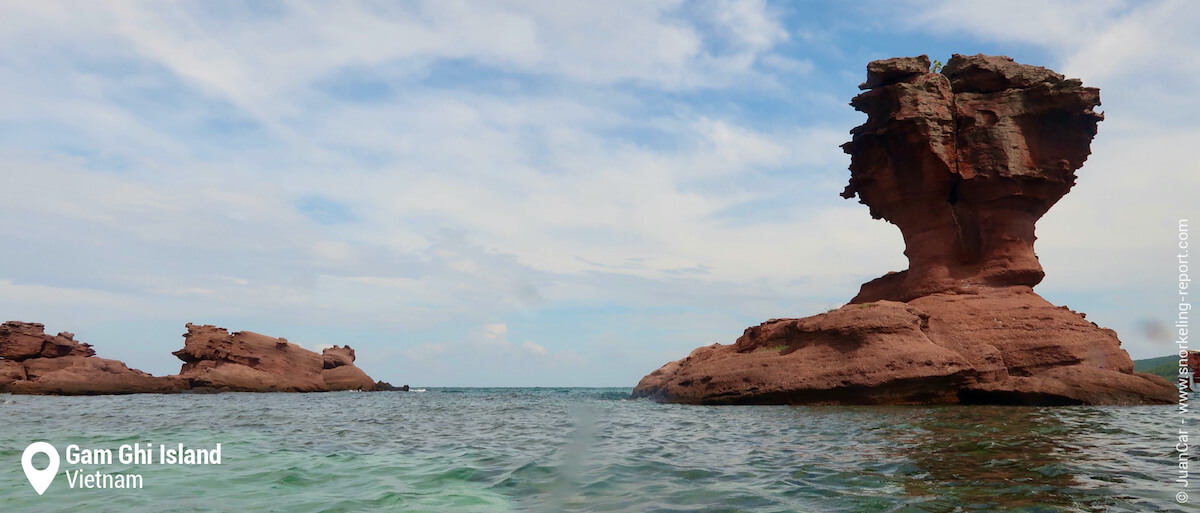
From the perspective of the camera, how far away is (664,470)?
8.49 meters

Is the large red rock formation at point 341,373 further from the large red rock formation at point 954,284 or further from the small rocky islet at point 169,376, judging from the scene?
the large red rock formation at point 954,284

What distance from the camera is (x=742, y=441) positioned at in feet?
38.4

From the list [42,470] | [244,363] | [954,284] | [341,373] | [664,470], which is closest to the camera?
[664,470]

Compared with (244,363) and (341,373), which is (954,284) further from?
(341,373)

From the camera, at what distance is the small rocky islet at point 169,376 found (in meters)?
57.1

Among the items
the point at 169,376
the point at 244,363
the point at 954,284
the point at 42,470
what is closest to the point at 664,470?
the point at 42,470

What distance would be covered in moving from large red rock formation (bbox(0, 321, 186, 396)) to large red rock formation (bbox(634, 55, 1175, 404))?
183 feet

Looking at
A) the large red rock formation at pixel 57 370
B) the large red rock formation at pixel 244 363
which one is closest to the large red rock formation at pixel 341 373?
the large red rock formation at pixel 244 363

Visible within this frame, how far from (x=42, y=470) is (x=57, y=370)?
6458cm

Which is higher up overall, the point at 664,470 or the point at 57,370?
the point at 57,370

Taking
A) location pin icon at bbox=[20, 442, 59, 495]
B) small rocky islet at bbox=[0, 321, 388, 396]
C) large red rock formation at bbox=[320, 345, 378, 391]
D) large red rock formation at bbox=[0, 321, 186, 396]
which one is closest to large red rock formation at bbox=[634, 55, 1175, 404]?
location pin icon at bbox=[20, 442, 59, 495]

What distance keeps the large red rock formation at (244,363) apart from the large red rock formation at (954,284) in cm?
4768

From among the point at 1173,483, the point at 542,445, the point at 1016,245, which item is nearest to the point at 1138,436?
the point at 1173,483

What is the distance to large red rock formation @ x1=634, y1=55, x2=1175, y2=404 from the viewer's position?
2217cm
